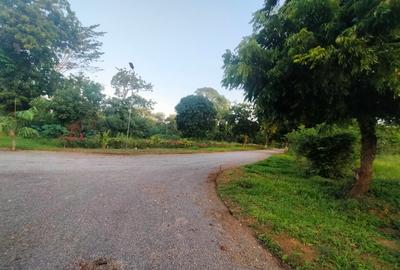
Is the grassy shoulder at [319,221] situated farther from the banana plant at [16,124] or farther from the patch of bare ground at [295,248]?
the banana plant at [16,124]

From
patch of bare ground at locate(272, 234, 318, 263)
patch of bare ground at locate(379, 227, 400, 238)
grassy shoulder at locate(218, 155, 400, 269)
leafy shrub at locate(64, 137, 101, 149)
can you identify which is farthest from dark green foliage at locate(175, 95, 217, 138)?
patch of bare ground at locate(272, 234, 318, 263)

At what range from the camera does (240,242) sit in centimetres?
342

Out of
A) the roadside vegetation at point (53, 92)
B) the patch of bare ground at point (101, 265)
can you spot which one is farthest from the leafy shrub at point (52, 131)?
the patch of bare ground at point (101, 265)

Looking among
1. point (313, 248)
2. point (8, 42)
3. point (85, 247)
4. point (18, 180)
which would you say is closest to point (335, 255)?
point (313, 248)

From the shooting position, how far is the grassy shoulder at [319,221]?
3.22 meters

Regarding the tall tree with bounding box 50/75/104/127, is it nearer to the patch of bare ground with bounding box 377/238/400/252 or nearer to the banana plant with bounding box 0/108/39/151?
the banana plant with bounding box 0/108/39/151

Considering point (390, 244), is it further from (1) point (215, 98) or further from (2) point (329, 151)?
(1) point (215, 98)

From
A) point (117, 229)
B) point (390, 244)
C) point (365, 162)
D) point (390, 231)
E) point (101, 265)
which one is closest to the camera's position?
Result: point (101, 265)

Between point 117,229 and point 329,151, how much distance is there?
864 centimetres

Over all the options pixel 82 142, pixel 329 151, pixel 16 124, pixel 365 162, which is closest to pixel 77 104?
pixel 82 142

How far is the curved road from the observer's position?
269cm

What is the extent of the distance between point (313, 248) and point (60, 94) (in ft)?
66.6

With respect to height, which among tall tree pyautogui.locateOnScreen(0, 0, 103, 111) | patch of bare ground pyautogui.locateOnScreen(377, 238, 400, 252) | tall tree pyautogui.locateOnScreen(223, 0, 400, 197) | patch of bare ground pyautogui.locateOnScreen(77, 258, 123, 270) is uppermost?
tall tree pyautogui.locateOnScreen(0, 0, 103, 111)

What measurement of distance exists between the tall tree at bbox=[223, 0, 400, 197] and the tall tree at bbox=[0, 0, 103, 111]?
806 inches
